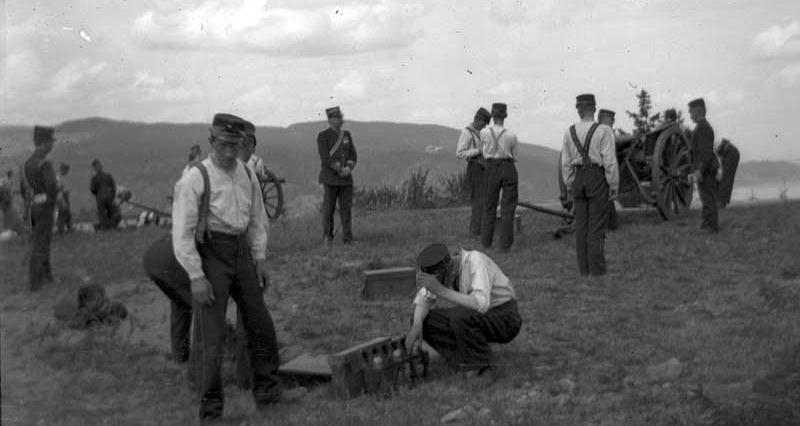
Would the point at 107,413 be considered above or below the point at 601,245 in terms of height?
below

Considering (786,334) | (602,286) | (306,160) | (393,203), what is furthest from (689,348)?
(306,160)

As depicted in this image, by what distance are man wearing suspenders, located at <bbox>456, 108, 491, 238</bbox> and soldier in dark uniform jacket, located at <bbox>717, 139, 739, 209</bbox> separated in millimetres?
4315

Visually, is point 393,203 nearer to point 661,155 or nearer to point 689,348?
point 661,155

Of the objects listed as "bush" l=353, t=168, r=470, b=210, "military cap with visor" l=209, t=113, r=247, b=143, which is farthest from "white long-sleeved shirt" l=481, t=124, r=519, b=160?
"bush" l=353, t=168, r=470, b=210

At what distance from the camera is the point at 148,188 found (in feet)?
84.5

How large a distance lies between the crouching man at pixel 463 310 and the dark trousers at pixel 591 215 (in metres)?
3.84

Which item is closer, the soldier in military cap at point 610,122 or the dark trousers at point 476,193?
the soldier in military cap at point 610,122

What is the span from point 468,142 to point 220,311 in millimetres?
8884

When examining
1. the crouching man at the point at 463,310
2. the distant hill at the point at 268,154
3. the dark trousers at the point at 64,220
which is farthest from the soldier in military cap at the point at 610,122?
the crouching man at the point at 463,310

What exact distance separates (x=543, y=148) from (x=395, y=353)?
4563cm

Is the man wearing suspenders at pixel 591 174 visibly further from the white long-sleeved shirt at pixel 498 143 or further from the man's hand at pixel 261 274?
the man's hand at pixel 261 274

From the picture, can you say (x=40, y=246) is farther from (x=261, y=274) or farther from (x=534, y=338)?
(x=534, y=338)

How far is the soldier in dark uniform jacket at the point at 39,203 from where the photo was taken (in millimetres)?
10594

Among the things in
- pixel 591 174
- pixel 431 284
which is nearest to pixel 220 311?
pixel 431 284
